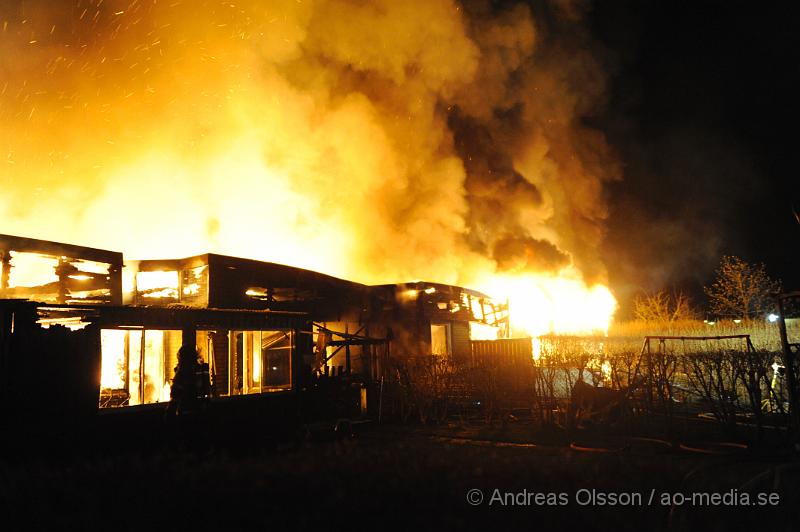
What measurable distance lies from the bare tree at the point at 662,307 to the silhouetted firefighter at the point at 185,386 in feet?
124

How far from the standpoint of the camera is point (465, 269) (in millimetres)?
29688

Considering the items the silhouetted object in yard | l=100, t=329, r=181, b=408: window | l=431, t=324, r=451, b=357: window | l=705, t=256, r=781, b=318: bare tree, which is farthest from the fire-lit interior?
l=705, t=256, r=781, b=318: bare tree

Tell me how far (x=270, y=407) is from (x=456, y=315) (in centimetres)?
1055

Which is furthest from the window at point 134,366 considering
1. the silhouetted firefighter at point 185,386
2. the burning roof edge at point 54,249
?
the silhouetted firefighter at point 185,386

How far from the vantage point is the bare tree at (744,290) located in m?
37.0

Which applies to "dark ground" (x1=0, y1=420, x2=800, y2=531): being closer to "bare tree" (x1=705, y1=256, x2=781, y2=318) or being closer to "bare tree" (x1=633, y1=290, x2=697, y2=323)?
"bare tree" (x1=705, y1=256, x2=781, y2=318)

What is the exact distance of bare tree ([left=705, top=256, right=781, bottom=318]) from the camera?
121 ft

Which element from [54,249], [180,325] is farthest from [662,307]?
[54,249]

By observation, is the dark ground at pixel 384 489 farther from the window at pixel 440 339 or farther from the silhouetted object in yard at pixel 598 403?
the window at pixel 440 339

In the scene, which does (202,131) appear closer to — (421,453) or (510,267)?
(510,267)

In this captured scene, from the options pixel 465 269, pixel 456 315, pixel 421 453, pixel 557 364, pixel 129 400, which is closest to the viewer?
pixel 421 453

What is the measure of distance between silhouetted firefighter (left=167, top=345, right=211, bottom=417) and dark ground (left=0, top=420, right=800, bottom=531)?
6.02 ft

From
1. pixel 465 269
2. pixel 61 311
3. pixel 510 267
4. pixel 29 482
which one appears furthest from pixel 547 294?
pixel 29 482

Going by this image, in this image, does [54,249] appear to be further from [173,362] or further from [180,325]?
[180,325]
